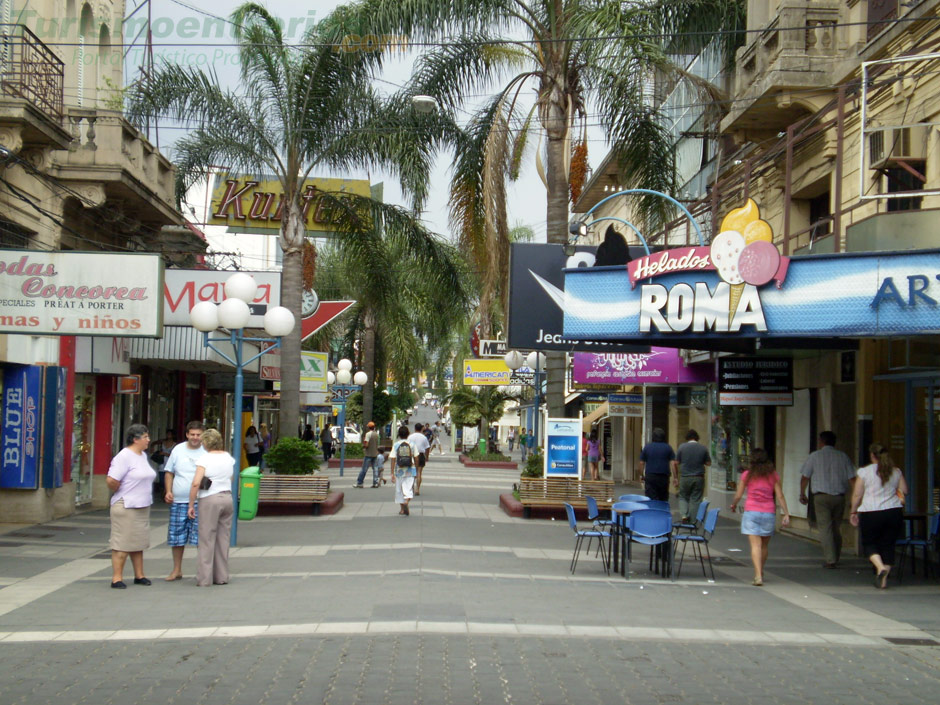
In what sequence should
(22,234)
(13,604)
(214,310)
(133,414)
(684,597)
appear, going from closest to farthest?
1. (13,604)
2. (684,597)
3. (214,310)
4. (22,234)
5. (133,414)

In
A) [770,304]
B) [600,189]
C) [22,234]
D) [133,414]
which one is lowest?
[133,414]

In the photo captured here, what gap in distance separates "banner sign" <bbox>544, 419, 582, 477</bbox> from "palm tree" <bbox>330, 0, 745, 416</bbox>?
1.65ft

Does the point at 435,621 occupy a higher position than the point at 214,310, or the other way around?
the point at 214,310

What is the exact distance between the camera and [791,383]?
1827 centimetres

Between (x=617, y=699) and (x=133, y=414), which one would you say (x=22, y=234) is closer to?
(x=133, y=414)

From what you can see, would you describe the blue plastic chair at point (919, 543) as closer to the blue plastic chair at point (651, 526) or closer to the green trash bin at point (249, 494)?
the blue plastic chair at point (651, 526)

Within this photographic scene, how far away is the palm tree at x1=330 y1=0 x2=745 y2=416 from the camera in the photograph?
19.0 meters

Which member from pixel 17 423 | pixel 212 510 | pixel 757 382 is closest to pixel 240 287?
pixel 212 510

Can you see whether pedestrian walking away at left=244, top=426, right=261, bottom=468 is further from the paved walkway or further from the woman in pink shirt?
the woman in pink shirt

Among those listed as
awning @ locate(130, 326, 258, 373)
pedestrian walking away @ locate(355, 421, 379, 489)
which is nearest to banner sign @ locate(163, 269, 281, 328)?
awning @ locate(130, 326, 258, 373)

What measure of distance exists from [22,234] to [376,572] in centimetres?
901

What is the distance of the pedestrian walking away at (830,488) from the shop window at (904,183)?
141 inches

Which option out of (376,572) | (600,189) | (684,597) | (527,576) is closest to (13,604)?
(376,572)

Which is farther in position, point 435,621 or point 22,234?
point 22,234
